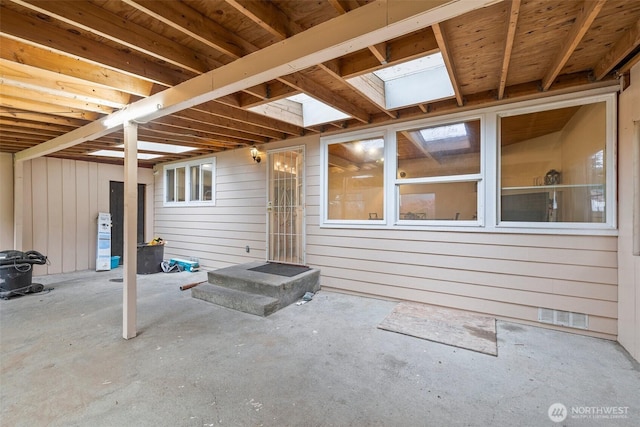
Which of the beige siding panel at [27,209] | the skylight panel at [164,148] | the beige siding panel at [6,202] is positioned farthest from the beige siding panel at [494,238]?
the beige siding panel at [6,202]

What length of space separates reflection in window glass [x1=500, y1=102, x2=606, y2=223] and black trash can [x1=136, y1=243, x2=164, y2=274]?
6530mm

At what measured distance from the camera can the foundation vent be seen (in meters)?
2.92

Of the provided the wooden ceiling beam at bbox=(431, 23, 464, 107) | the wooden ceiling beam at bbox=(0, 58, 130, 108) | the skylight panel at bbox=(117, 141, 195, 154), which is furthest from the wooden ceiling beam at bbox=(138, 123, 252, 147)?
the wooden ceiling beam at bbox=(431, 23, 464, 107)

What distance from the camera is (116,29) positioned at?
1.96 metres

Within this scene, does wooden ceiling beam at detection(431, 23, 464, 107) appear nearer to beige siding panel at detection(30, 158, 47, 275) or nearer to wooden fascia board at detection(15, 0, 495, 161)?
wooden fascia board at detection(15, 0, 495, 161)

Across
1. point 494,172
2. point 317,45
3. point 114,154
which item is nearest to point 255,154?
point 114,154

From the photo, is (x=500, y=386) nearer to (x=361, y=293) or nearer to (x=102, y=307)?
(x=361, y=293)

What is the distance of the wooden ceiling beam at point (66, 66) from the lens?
7.21 ft

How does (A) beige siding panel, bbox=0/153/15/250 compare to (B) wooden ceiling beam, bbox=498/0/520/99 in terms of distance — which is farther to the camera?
(A) beige siding panel, bbox=0/153/15/250

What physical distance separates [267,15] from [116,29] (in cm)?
111

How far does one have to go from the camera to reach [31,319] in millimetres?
3422

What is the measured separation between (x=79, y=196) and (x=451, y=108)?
791 centimetres
